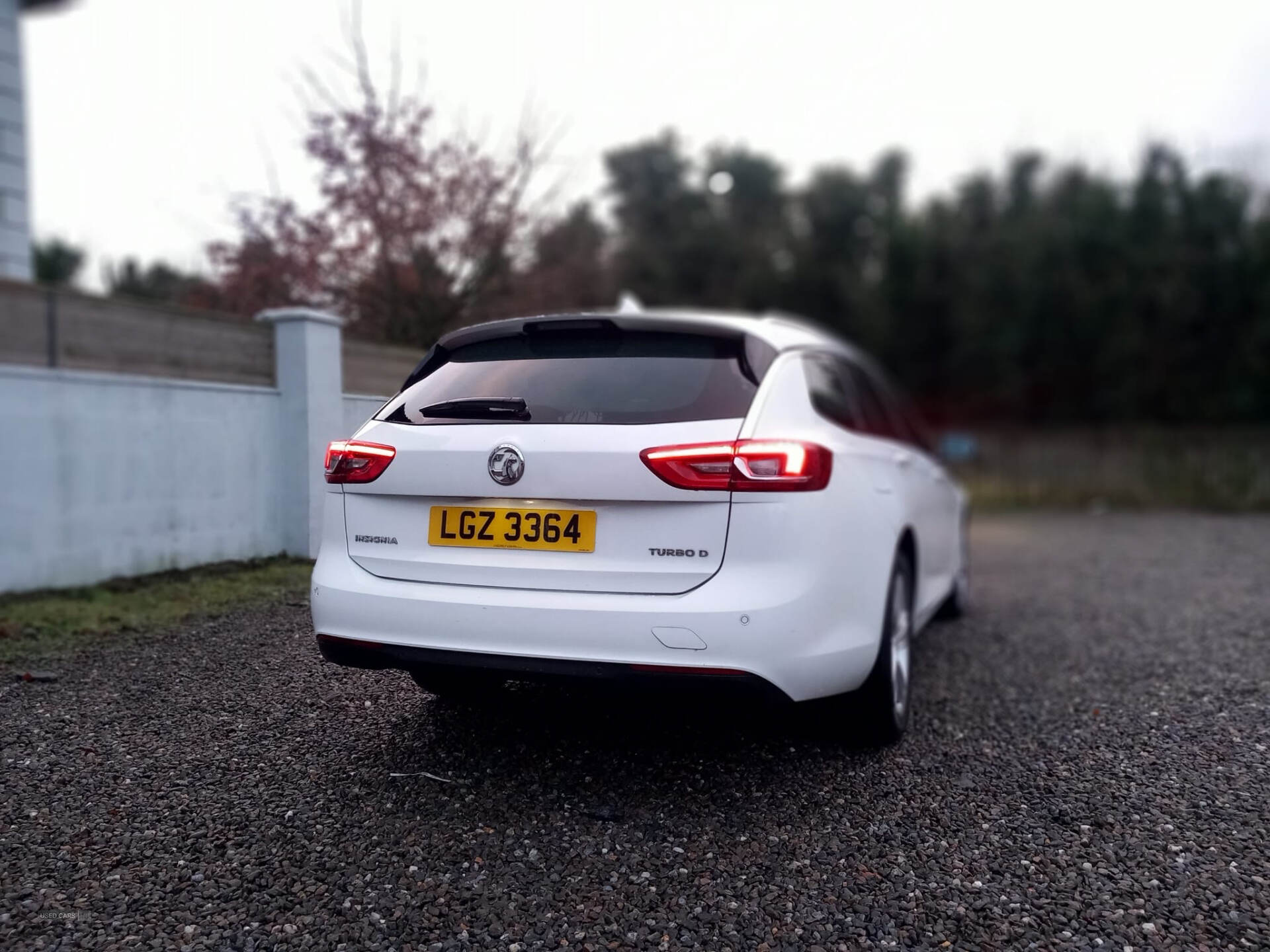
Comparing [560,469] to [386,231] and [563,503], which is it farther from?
[386,231]

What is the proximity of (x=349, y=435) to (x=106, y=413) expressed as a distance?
1.37m

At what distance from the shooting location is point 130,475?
3754mm

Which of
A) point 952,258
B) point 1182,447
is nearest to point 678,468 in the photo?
point 1182,447

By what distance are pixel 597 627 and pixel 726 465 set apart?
58 centimetres

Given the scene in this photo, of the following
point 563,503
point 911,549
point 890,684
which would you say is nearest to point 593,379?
point 563,503

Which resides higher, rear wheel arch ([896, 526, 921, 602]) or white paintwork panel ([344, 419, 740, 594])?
white paintwork panel ([344, 419, 740, 594])

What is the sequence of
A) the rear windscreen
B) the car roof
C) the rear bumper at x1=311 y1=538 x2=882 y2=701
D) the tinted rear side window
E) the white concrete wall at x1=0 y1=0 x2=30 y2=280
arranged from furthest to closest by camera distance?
the white concrete wall at x1=0 y1=0 x2=30 y2=280, the tinted rear side window, the car roof, the rear windscreen, the rear bumper at x1=311 y1=538 x2=882 y2=701

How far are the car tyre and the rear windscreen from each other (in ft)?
3.62

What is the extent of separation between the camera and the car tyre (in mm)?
3445

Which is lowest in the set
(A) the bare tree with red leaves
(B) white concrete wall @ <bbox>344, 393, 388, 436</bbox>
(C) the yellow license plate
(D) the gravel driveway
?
(D) the gravel driveway

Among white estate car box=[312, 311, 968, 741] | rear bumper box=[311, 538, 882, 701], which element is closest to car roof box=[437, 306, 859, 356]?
white estate car box=[312, 311, 968, 741]

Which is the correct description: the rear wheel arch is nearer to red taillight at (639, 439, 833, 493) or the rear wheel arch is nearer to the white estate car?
the white estate car

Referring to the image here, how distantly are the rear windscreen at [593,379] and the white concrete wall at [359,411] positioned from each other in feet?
0.25

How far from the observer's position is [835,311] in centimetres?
2702
